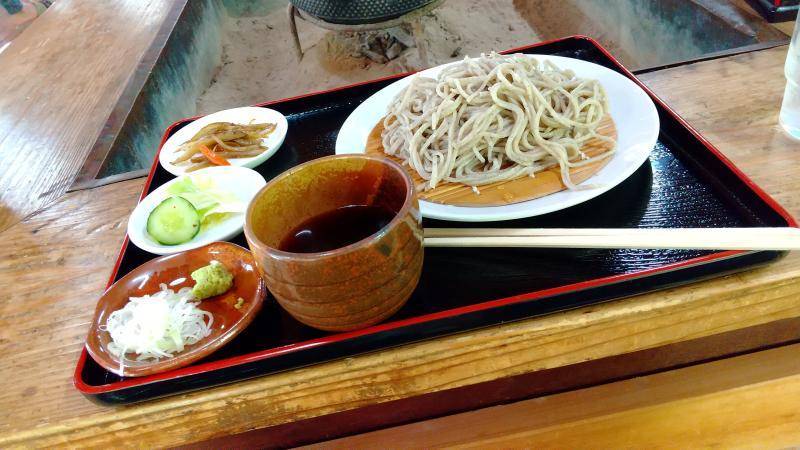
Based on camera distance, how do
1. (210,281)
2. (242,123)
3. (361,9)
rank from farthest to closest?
(361,9) < (242,123) < (210,281)

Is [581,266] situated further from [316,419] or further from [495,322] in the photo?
[316,419]

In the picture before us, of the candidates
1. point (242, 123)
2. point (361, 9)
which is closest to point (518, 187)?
point (242, 123)

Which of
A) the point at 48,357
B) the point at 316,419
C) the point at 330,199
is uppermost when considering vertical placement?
the point at 330,199

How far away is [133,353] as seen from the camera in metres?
1.02

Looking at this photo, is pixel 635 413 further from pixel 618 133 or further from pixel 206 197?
pixel 206 197

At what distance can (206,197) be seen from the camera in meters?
1.43

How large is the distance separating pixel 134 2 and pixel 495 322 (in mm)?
3503

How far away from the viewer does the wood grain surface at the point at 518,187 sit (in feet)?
3.97

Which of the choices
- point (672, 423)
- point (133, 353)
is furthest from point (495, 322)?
point (133, 353)

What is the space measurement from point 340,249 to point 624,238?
0.53m

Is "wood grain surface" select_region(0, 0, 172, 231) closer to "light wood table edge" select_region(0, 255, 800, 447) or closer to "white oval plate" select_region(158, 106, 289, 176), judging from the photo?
"white oval plate" select_region(158, 106, 289, 176)

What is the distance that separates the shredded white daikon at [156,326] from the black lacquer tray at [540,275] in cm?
5

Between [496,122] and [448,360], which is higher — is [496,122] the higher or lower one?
the higher one

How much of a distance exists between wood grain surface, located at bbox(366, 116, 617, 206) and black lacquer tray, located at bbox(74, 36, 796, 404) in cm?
6
